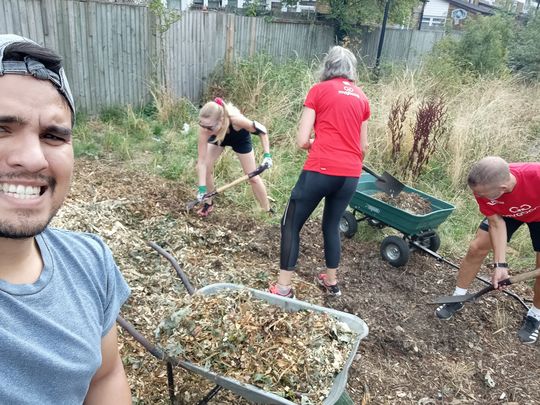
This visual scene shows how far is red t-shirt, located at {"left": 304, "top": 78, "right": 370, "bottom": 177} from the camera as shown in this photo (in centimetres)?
353

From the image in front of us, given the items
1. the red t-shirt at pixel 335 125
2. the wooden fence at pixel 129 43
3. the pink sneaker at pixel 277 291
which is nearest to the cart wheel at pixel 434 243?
the red t-shirt at pixel 335 125

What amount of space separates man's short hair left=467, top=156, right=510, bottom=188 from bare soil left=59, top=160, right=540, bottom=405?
1318 millimetres

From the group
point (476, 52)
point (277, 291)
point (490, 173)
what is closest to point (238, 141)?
point (277, 291)

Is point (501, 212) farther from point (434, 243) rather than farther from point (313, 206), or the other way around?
point (313, 206)

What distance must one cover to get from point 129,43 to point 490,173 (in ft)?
23.1

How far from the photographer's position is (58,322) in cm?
117

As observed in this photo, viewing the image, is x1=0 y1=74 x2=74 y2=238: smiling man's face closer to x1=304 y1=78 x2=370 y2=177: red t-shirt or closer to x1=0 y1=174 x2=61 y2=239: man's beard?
x1=0 y1=174 x2=61 y2=239: man's beard

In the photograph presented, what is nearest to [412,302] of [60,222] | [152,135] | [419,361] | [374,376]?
[419,361]

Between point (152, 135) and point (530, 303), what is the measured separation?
6.01 metres

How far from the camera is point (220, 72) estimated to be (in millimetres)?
9516

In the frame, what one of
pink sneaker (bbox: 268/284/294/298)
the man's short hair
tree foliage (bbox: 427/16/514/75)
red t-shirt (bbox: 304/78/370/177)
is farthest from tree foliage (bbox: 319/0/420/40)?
pink sneaker (bbox: 268/284/294/298)

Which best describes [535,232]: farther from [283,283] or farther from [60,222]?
[60,222]

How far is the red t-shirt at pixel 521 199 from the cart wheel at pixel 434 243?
46.5 inches

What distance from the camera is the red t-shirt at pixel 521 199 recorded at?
11.1ft
